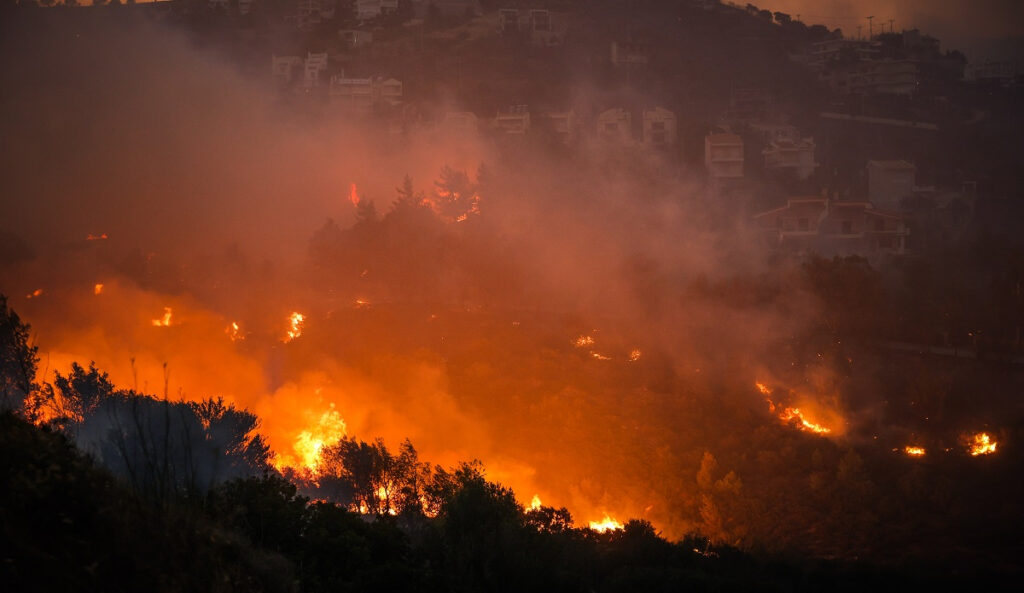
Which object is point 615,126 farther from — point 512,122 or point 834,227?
point 834,227

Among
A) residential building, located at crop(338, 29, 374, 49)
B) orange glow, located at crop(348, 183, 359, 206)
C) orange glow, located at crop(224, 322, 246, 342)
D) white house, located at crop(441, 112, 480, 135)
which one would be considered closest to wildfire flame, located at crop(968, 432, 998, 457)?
orange glow, located at crop(224, 322, 246, 342)

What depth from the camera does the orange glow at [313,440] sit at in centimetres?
3192

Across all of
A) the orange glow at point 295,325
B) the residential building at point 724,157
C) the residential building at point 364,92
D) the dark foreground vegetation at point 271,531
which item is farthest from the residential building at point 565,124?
the dark foreground vegetation at point 271,531

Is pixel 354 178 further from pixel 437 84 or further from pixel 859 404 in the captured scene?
pixel 859 404

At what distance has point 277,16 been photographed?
93250 mm

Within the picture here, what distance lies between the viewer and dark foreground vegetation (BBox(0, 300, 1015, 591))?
925cm

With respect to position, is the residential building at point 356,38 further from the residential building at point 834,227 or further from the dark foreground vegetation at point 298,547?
the dark foreground vegetation at point 298,547

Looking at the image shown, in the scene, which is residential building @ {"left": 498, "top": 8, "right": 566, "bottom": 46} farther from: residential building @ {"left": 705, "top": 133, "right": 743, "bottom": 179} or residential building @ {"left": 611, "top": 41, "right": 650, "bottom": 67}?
residential building @ {"left": 705, "top": 133, "right": 743, "bottom": 179}

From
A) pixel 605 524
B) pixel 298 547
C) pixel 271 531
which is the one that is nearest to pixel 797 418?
pixel 605 524

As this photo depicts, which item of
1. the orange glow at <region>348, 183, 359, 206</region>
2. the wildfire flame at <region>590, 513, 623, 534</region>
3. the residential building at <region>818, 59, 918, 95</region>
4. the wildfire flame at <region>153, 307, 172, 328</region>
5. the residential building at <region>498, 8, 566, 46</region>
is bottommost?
the wildfire flame at <region>590, 513, 623, 534</region>

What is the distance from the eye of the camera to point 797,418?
33.2 m

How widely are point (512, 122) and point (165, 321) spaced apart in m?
32.7

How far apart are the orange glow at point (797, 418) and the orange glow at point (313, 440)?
1769 centimetres

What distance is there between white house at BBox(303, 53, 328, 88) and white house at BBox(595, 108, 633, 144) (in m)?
27.6
